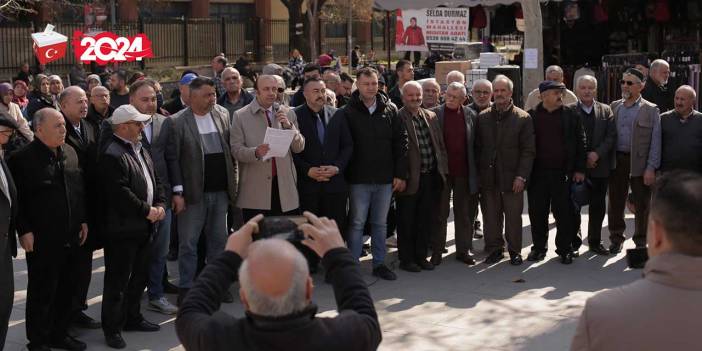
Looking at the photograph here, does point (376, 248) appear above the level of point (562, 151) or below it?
below

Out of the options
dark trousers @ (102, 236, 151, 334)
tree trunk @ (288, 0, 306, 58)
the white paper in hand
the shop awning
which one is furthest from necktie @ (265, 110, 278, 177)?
tree trunk @ (288, 0, 306, 58)

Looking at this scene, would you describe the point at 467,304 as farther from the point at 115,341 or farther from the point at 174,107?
the point at 174,107

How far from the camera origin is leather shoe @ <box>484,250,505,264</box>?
9.67 m

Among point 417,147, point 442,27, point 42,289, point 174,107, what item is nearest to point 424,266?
point 417,147

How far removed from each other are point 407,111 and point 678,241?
20.3ft

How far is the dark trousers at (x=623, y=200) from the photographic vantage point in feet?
32.6

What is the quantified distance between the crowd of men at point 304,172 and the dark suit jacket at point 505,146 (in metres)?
0.01

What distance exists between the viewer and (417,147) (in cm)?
914

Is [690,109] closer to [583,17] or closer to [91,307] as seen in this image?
[91,307]

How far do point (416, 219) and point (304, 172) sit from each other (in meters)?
1.32

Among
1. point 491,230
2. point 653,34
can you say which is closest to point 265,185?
point 491,230

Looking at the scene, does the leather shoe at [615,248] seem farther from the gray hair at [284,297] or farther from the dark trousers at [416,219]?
the gray hair at [284,297]

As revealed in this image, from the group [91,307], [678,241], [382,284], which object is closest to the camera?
[678,241]

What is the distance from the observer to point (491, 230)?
980 centimetres
